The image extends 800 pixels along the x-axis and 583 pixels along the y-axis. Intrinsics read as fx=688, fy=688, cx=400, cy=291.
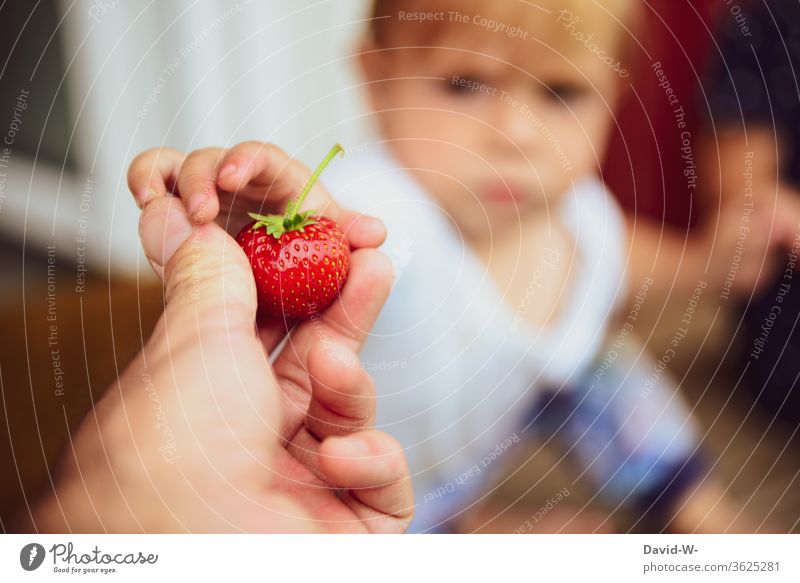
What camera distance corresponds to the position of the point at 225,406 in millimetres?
471

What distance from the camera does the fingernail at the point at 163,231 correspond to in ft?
1.53

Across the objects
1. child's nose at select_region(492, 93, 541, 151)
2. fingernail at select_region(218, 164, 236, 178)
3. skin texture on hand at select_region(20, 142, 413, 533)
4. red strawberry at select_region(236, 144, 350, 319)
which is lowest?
skin texture on hand at select_region(20, 142, 413, 533)

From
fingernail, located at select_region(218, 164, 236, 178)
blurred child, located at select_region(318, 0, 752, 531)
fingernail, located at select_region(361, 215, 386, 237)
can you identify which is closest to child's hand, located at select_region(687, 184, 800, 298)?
blurred child, located at select_region(318, 0, 752, 531)

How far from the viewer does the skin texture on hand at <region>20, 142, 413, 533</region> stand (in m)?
0.47

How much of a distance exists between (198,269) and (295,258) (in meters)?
0.07

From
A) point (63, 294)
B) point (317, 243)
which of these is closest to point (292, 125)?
point (317, 243)

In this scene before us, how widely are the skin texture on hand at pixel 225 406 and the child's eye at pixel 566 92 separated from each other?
16 cm

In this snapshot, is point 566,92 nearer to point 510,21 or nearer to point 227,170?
point 510,21

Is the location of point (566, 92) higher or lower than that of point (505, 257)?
higher

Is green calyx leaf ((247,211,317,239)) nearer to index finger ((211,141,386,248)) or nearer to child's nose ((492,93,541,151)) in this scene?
index finger ((211,141,386,248))

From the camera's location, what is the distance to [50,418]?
50 centimetres

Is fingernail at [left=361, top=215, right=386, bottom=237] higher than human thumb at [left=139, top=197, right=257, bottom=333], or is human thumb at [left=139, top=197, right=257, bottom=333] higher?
fingernail at [left=361, top=215, right=386, bottom=237]

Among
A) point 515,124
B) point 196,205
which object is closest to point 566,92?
point 515,124

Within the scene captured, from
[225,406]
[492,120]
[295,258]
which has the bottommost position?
[225,406]
